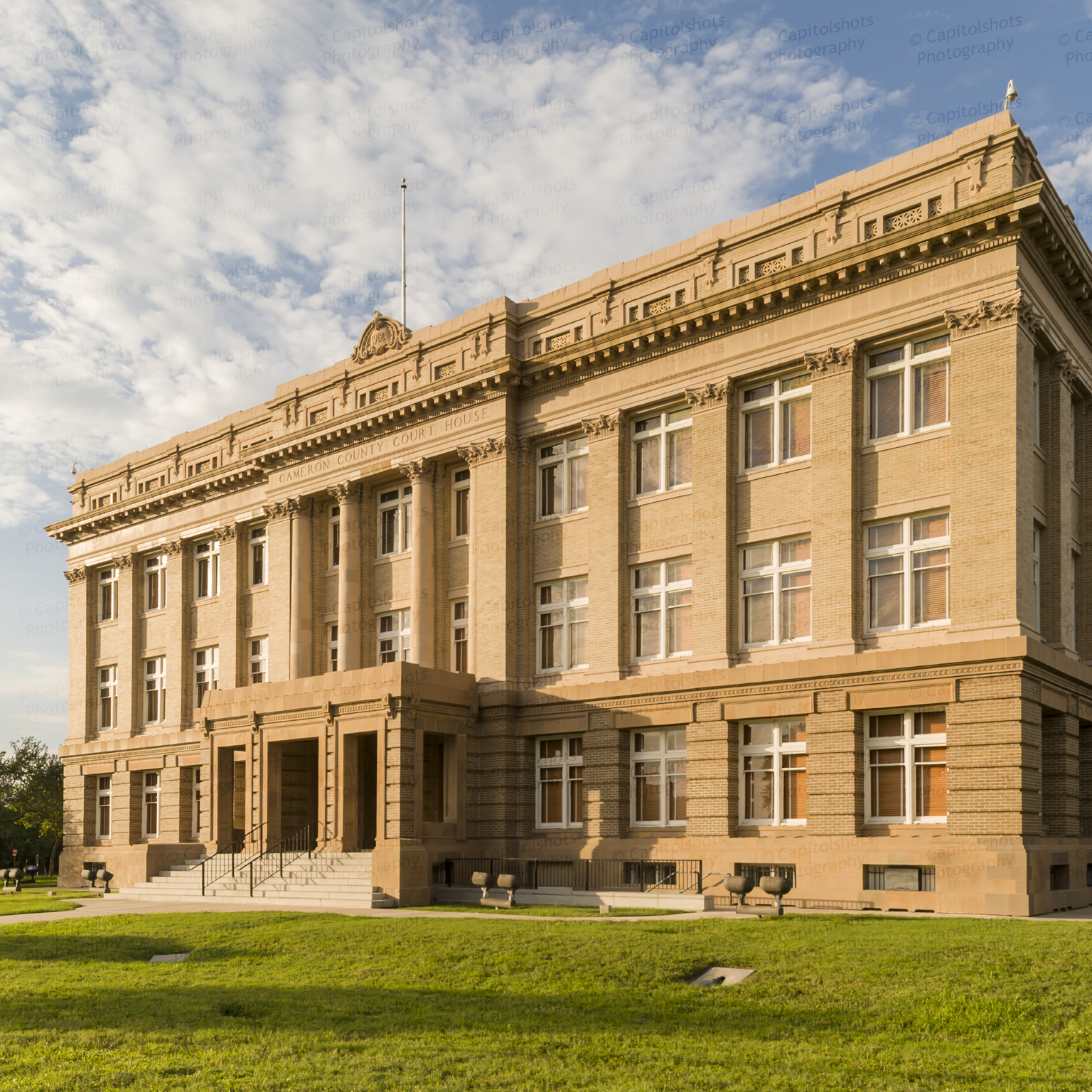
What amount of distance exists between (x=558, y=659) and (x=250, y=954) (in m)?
17.1

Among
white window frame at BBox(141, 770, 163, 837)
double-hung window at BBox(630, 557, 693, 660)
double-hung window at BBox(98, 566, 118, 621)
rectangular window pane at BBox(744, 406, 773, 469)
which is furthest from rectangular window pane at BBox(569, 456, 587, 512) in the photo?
double-hung window at BBox(98, 566, 118, 621)

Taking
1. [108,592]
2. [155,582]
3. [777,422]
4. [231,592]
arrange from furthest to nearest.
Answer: [108,592] < [155,582] < [231,592] < [777,422]


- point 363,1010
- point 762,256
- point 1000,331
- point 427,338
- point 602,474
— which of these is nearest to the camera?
point 363,1010

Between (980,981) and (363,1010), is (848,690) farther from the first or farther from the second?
(363,1010)

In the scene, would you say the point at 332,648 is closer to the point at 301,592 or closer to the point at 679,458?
the point at 301,592

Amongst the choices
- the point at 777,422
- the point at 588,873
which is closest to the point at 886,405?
the point at 777,422

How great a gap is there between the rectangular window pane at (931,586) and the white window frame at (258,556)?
2690 cm

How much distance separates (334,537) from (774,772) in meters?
19.7

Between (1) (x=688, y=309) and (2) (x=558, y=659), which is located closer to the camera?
(1) (x=688, y=309)

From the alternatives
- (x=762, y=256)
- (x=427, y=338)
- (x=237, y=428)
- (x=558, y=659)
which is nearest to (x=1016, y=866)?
(x=558, y=659)

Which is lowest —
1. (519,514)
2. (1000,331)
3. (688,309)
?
(519,514)

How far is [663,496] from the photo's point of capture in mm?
33906

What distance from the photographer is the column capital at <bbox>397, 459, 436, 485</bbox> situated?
38.5m

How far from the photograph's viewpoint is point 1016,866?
25.2m
